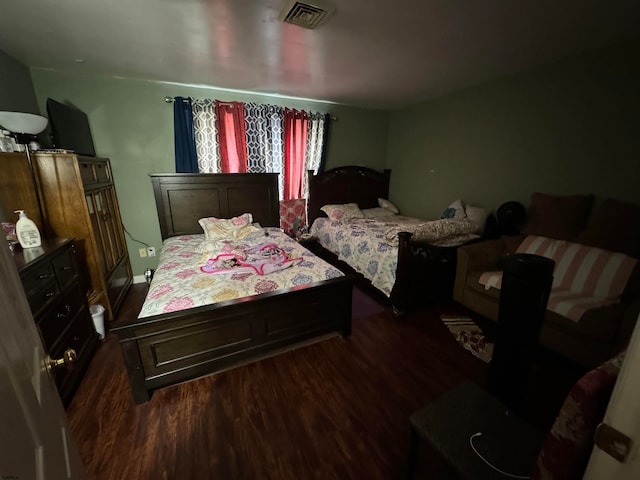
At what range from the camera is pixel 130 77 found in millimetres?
2666

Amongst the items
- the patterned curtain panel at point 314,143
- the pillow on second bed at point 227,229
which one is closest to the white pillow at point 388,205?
the patterned curtain panel at point 314,143

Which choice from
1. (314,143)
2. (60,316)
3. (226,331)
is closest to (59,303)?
(60,316)

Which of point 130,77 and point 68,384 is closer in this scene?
point 68,384

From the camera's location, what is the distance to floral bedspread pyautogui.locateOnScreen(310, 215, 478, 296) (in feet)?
7.87

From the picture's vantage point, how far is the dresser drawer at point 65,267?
1.63 meters

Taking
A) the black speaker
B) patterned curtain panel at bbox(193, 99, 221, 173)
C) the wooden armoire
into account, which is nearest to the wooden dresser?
the wooden armoire

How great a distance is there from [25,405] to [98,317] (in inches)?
82.2

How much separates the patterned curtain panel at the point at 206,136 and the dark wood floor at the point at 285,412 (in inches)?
83.3

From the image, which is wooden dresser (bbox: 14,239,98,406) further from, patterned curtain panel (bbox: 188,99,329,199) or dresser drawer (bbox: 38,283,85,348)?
patterned curtain panel (bbox: 188,99,329,199)

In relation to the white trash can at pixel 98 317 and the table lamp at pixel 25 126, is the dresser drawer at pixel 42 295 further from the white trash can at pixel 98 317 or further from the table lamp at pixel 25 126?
the table lamp at pixel 25 126

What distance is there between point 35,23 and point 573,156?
4.27 meters

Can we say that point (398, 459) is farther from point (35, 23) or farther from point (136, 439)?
point (35, 23)

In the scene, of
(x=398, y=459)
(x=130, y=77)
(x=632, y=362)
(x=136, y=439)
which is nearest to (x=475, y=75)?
(x=632, y=362)

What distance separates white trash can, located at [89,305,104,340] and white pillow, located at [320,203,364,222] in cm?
272
